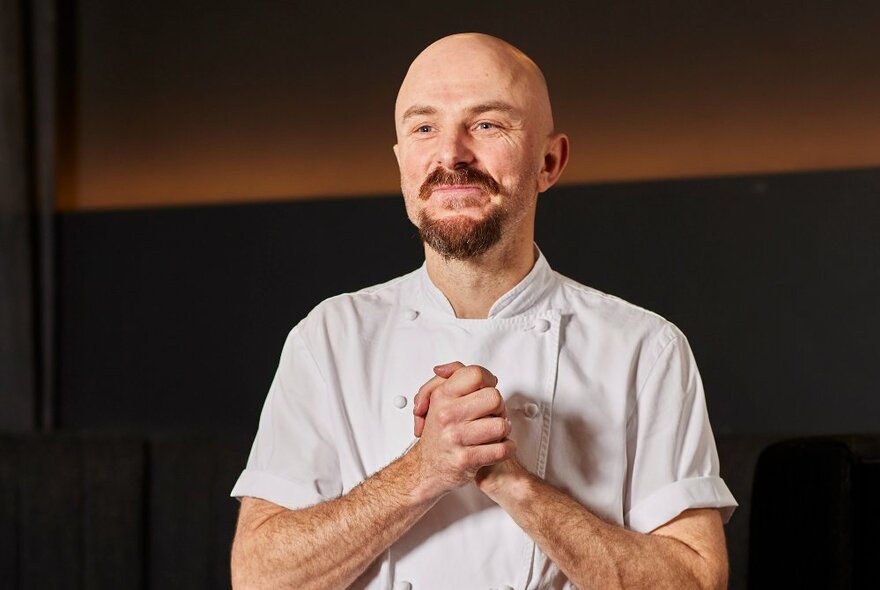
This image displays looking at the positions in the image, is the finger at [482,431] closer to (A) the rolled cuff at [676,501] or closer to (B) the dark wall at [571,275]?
(A) the rolled cuff at [676,501]

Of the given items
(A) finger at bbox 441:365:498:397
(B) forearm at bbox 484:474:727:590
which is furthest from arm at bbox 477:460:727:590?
(A) finger at bbox 441:365:498:397

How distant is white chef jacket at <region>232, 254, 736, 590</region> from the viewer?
141 cm

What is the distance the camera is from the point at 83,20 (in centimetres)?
331

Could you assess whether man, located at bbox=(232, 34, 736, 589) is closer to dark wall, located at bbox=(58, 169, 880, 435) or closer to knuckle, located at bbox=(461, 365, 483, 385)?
knuckle, located at bbox=(461, 365, 483, 385)

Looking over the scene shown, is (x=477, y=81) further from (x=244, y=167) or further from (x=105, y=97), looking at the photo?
(x=105, y=97)

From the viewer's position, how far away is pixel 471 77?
4.64ft

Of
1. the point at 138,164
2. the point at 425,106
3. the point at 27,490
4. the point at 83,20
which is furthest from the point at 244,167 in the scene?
the point at 425,106

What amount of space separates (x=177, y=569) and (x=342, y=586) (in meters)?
1.57

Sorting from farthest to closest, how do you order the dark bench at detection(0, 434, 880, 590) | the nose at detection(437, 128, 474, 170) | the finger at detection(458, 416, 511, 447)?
the dark bench at detection(0, 434, 880, 590)
the nose at detection(437, 128, 474, 170)
the finger at detection(458, 416, 511, 447)

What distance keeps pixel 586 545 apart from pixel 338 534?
0.28 meters

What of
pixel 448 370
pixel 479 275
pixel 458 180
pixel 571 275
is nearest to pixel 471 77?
pixel 458 180

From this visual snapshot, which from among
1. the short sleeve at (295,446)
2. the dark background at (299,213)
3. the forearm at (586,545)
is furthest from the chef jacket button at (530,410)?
the dark background at (299,213)

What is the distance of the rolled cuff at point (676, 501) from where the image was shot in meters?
1.39

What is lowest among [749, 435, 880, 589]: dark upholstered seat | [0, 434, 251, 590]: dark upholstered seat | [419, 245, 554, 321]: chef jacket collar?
[0, 434, 251, 590]: dark upholstered seat
